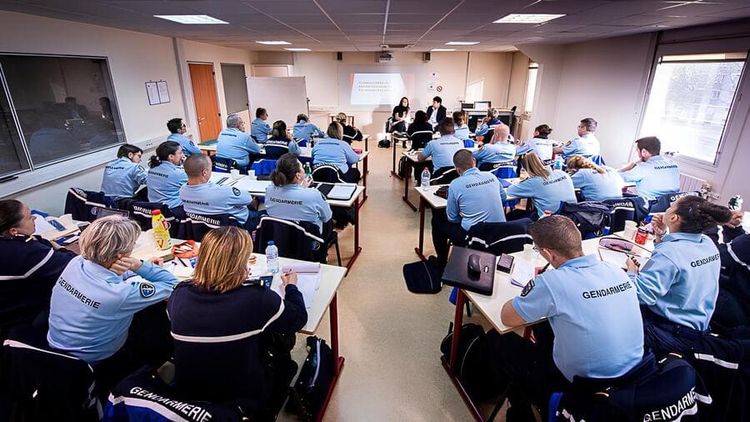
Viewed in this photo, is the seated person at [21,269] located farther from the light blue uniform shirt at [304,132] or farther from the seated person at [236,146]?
the light blue uniform shirt at [304,132]

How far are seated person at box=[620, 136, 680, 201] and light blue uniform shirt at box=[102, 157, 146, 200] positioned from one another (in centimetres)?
509

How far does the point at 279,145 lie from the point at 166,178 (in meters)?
2.14

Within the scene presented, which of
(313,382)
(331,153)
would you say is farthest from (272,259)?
(331,153)

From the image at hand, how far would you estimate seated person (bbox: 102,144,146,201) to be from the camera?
3508 mm

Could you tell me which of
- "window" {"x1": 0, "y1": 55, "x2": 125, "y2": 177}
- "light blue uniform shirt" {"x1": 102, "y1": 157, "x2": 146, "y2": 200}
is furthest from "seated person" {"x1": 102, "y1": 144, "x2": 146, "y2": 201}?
"window" {"x1": 0, "y1": 55, "x2": 125, "y2": 177}

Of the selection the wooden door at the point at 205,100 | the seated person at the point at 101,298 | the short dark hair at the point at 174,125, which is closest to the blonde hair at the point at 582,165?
the seated person at the point at 101,298

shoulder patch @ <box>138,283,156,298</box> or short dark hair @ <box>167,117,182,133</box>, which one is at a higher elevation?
short dark hair @ <box>167,117,182,133</box>

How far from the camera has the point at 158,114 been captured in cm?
593

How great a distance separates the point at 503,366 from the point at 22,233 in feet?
8.75

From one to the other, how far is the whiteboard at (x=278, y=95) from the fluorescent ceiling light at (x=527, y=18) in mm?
5872

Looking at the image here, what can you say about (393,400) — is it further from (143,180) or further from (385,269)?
(143,180)

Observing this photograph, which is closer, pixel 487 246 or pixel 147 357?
pixel 147 357

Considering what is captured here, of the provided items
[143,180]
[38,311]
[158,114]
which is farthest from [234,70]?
[38,311]

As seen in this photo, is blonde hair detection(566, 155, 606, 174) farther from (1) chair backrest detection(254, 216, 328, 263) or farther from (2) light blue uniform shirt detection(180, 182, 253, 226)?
(2) light blue uniform shirt detection(180, 182, 253, 226)
